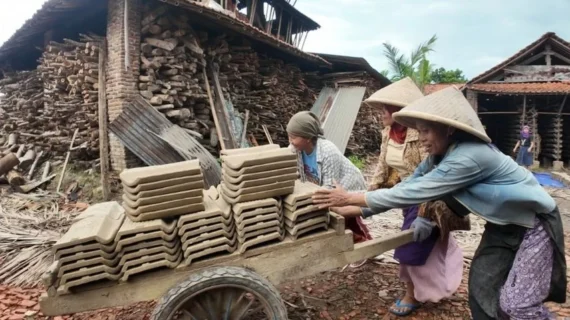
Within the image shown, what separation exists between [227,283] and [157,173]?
74 cm

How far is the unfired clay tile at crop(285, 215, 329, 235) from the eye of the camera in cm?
211

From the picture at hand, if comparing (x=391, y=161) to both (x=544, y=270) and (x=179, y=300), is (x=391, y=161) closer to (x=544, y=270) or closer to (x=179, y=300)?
(x=544, y=270)

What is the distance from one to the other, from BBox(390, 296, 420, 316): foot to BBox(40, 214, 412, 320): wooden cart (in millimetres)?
902

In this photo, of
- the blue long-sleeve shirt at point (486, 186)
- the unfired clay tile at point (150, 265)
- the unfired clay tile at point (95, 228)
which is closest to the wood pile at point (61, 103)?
the unfired clay tile at point (95, 228)

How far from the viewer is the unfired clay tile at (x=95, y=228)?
176 cm

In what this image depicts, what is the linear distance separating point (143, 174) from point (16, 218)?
448cm

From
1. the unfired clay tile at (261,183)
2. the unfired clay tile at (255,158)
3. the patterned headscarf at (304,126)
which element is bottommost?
the unfired clay tile at (261,183)

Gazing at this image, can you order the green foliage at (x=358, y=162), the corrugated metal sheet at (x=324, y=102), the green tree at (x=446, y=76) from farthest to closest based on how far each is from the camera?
the green tree at (x=446, y=76)
the corrugated metal sheet at (x=324, y=102)
the green foliage at (x=358, y=162)

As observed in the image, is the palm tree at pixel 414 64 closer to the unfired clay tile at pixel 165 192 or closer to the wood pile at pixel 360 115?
the wood pile at pixel 360 115

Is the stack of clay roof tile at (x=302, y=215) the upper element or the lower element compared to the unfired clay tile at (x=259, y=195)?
lower

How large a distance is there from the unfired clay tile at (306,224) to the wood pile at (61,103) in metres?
6.33

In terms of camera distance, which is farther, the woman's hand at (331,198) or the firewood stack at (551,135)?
the firewood stack at (551,135)

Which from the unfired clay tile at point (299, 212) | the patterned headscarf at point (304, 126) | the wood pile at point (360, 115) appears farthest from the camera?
the wood pile at point (360, 115)

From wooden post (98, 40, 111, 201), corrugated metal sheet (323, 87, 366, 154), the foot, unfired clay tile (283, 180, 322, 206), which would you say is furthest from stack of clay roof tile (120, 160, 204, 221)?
corrugated metal sheet (323, 87, 366, 154)
